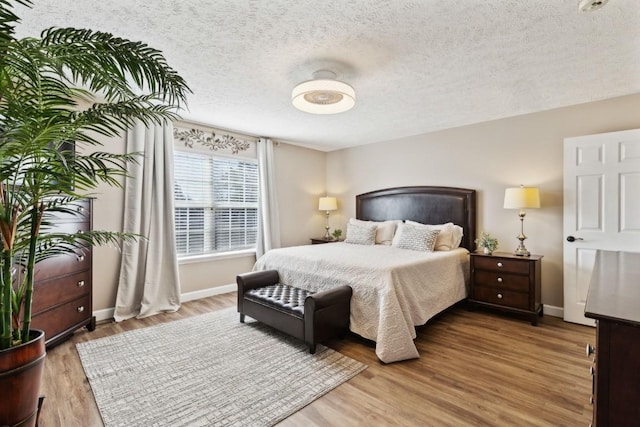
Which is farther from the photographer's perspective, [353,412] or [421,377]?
[421,377]

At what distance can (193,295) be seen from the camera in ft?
13.4

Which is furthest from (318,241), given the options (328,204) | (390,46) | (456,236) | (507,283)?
(390,46)

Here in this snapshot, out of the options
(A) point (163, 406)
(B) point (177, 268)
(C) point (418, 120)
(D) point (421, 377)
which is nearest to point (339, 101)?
(C) point (418, 120)

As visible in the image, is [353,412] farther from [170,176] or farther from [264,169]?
[264,169]

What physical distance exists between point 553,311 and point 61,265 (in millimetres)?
5092

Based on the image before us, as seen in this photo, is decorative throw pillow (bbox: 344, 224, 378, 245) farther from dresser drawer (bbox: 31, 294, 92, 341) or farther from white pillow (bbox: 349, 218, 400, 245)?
dresser drawer (bbox: 31, 294, 92, 341)

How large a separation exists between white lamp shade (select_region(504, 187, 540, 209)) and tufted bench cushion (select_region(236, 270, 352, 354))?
7.09ft

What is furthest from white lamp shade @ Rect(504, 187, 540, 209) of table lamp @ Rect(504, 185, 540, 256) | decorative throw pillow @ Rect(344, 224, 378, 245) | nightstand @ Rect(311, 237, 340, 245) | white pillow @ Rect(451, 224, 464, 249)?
nightstand @ Rect(311, 237, 340, 245)

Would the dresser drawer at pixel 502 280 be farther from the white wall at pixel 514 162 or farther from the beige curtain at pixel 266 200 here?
the beige curtain at pixel 266 200

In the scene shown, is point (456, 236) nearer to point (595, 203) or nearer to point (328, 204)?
point (595, 203)

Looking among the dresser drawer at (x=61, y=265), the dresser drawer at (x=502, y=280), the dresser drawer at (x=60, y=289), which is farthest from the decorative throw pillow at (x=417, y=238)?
the dresser drawer at (x=60, y=289)

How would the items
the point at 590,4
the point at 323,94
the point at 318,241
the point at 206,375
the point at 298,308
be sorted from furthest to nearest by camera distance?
the point at 318,241, the point at 298,308, the point at 323,94, the point at 206,375, the point at 590,4

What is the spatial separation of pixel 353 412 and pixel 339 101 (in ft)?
7.68

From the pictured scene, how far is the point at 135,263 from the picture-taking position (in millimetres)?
3461
